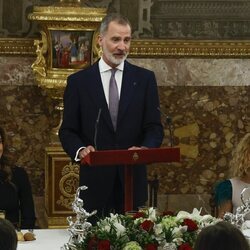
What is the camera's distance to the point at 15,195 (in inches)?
250

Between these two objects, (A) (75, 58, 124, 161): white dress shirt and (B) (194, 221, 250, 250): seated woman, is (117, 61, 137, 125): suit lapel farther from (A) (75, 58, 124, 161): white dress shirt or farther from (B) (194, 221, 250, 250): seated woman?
(B) (194, 221, 250, 250): seated woman

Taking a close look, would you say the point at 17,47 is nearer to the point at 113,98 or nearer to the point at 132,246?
the point at 113,98

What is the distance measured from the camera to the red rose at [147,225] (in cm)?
429

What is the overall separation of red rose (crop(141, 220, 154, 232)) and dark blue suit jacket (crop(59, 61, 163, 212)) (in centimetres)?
147

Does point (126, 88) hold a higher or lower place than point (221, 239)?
higher

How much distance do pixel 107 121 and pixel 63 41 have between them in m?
2.91

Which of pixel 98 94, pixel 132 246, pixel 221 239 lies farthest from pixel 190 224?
pixel 98 94

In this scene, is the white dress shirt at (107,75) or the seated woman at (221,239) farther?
the white dress shirt at (107,75)

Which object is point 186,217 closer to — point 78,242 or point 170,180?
point 78,242

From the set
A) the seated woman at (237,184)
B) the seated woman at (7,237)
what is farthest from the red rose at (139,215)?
the seated woman at (237,184)

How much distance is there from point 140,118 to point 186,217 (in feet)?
4.99

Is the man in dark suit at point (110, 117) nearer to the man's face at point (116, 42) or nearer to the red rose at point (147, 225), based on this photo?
the man's face at point (116, 42)

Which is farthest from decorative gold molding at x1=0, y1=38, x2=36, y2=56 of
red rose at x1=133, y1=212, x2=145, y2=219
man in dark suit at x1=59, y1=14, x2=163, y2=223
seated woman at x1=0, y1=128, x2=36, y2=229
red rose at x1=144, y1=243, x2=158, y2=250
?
red rose at x1=144, y1=243, x2=158, y2=250

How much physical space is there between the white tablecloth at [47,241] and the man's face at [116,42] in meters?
1.11
